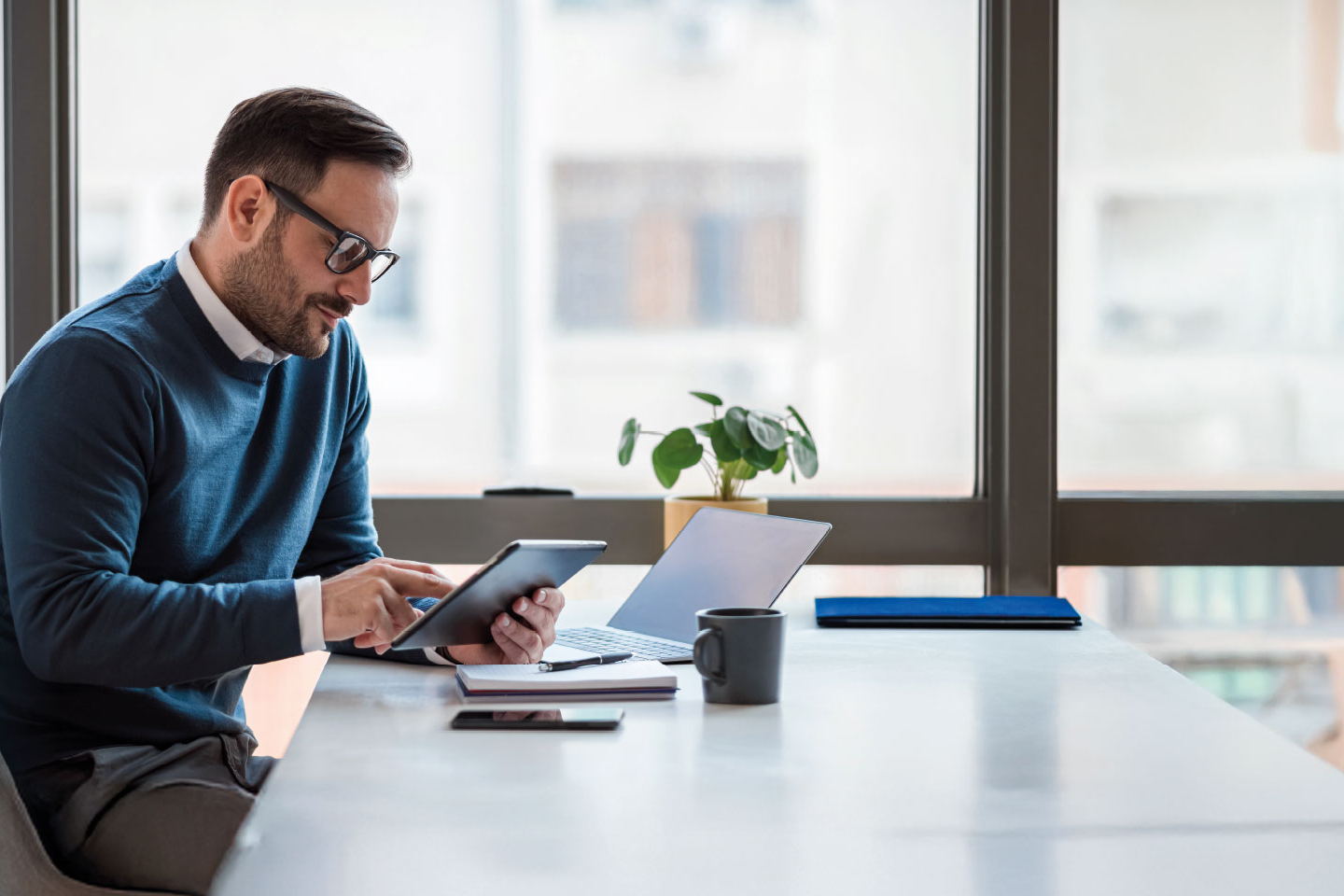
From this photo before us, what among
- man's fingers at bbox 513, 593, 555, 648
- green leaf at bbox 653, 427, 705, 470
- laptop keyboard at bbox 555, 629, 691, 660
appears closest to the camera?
man's fingers at bbox 513, 593, 555, 648

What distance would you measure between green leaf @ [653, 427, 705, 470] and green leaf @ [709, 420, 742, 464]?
0.08m

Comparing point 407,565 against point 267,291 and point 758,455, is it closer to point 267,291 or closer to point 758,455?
point 267,291

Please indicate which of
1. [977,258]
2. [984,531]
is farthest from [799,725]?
[977,258]

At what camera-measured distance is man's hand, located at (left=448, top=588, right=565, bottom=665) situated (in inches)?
55.1

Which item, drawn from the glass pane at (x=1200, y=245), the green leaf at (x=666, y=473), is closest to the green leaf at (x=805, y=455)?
the green leaf at (x=666, y=473)

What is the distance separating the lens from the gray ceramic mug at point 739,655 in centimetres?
124

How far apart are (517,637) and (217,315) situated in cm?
56

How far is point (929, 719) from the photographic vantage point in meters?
1.21

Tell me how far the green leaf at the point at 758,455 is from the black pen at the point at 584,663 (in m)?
0.65

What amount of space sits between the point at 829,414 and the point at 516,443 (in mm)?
669

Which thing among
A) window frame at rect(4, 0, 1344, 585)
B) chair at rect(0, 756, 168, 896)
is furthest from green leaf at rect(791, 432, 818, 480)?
chair at rect(0, 756, 168, 896)

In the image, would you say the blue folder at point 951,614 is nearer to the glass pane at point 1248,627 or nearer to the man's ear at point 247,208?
the glass pane at point 1248,627

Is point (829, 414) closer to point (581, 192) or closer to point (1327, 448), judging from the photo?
point (581, 192)

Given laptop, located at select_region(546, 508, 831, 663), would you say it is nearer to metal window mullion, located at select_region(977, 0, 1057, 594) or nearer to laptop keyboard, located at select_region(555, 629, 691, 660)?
laptop keyboard, located at select_region(555, 629, 691, 660)
